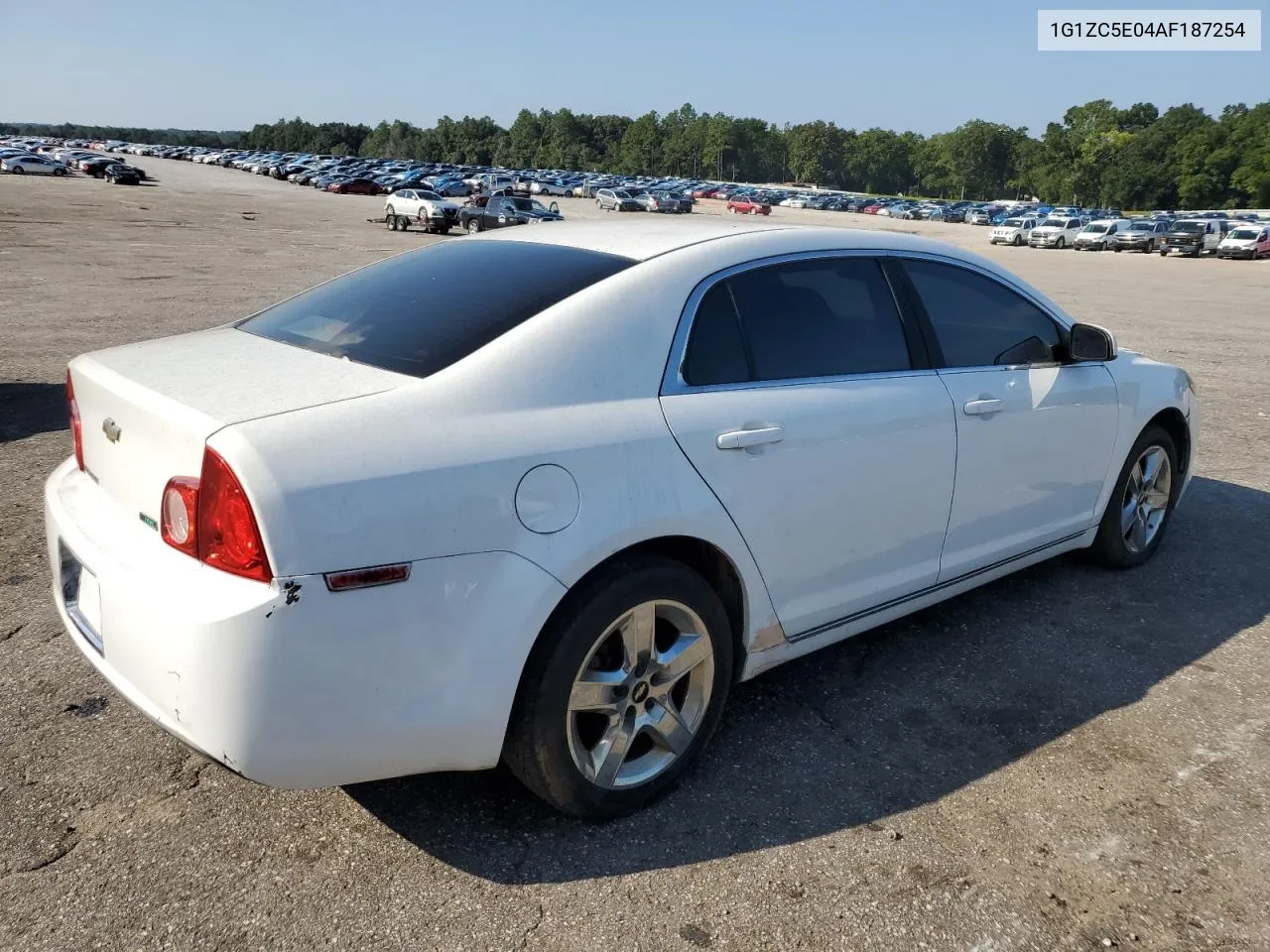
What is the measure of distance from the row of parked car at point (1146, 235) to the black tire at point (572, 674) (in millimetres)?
45876

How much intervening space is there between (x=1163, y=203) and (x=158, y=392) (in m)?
138

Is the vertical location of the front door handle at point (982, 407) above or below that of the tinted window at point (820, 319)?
below

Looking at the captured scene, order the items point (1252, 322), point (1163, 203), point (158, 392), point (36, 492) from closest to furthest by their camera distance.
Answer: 1. point (158, 392)
2. point (36, 492)
3. point (1252, 322)
4. point (1163, 203)

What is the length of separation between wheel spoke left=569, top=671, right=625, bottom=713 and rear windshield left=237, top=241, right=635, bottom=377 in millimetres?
933

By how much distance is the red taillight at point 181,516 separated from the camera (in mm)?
2342

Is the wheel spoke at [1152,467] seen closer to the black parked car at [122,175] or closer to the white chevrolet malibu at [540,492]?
the white chevrolet malibu at [540,492]

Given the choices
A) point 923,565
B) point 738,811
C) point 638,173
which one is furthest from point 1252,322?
point 638,173

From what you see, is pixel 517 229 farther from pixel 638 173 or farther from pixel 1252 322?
pixel 638 173

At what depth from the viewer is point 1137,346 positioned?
43.8 ft

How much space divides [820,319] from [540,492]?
1359 millimetres

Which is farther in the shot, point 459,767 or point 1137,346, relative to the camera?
point 1137,346

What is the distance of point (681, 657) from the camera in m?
2.93

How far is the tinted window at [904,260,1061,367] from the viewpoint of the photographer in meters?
3.80

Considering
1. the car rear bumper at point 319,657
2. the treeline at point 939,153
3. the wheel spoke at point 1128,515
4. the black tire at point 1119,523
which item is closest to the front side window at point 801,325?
the car rear bumper at point 319,657
